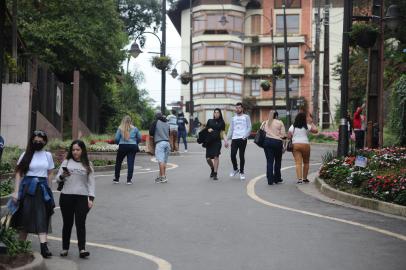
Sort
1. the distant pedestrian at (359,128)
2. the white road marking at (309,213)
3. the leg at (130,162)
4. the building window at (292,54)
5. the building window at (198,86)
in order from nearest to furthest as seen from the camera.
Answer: the white road marking at (309,213), the leg at (130,162), the distant pedestrian at (359,128), the building window at (198,86), the building window at (292,54)

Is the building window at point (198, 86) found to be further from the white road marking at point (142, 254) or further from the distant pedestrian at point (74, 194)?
the distant pedestrian at point (74, 194)

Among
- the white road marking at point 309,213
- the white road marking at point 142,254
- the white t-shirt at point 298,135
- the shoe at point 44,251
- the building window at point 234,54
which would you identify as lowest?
the white road marking at point 142,254

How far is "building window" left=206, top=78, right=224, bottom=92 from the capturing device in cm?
6850

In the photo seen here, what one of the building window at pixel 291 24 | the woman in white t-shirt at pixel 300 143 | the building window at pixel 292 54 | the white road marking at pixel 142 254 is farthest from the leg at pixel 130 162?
the building window at pixel 291 24

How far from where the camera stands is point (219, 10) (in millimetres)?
68625

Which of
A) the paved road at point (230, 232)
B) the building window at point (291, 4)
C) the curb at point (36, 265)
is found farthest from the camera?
the building window at point (291, 4)

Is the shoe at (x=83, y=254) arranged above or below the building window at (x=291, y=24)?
below

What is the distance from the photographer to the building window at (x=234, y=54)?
6900cm

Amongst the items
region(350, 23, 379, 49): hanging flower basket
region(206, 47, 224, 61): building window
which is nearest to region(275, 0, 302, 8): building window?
region(206, 47, 224, 61): building window

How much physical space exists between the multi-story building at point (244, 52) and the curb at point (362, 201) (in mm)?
53411

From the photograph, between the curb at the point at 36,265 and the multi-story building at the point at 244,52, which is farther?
the multi-story building at the point at 244,52

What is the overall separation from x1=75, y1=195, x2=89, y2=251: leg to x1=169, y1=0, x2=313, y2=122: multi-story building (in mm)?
58919

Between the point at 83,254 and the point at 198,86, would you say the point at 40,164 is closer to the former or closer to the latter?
the point at 83,254

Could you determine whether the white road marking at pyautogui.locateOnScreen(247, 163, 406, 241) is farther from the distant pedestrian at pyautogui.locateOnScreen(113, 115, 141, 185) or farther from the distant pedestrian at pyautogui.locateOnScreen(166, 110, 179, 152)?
the distant pedestrian at pyautogui.locateOnScreen(166, 110, 179, 152)
